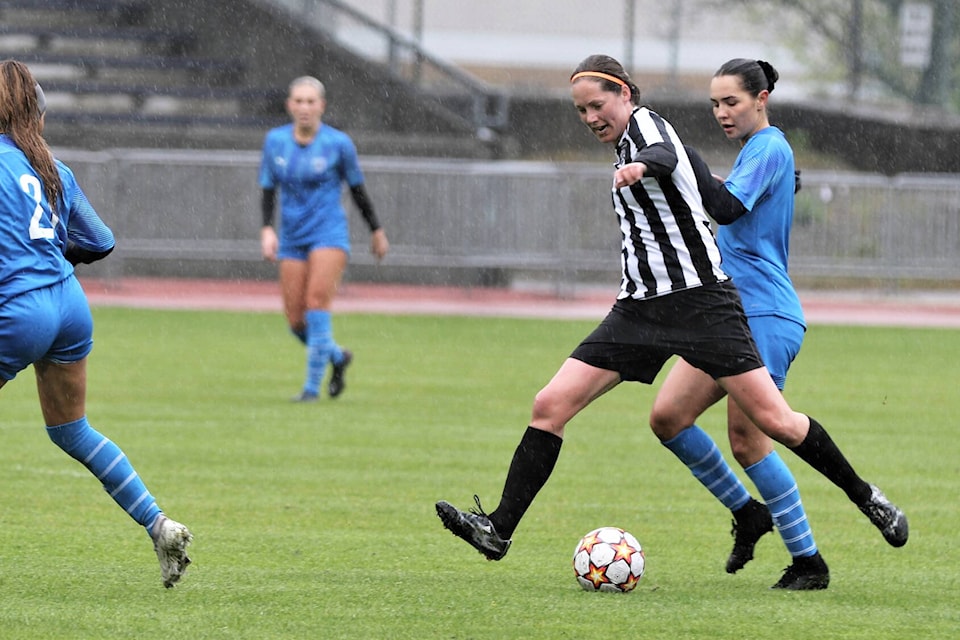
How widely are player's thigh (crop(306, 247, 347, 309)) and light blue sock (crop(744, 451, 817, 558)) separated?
5.75 meters

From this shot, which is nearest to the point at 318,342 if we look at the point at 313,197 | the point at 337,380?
the point at 337,380

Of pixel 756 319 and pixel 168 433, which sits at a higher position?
pixel 756 319

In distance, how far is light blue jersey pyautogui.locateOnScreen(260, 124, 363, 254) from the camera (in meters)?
11.6

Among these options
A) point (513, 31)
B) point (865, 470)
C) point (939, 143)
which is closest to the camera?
point (865, 470)

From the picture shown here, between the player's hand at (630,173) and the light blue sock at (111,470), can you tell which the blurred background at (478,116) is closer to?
the light blue sock at (111,470)

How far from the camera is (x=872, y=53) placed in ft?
112

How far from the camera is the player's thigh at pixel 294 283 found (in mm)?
11688

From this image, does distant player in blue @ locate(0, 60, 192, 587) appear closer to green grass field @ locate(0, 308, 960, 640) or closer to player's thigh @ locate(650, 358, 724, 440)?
green grass field @ locate(0, 308, 960, 640)

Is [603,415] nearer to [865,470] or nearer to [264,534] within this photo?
[865,470]

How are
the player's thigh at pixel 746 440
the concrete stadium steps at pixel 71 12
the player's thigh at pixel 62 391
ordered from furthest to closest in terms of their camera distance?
the concrete stadium steps at pixel 71 12 < the player's thigh at pixel 746 440 < the player's thigh at pixel 62 391

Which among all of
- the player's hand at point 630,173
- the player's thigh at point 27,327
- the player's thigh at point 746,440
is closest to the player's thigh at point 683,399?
the player's thigh at point 746,440

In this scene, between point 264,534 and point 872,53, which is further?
point 872,53

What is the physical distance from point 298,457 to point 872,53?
27.3 meters

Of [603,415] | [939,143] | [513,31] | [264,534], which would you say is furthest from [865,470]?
[513,31]
